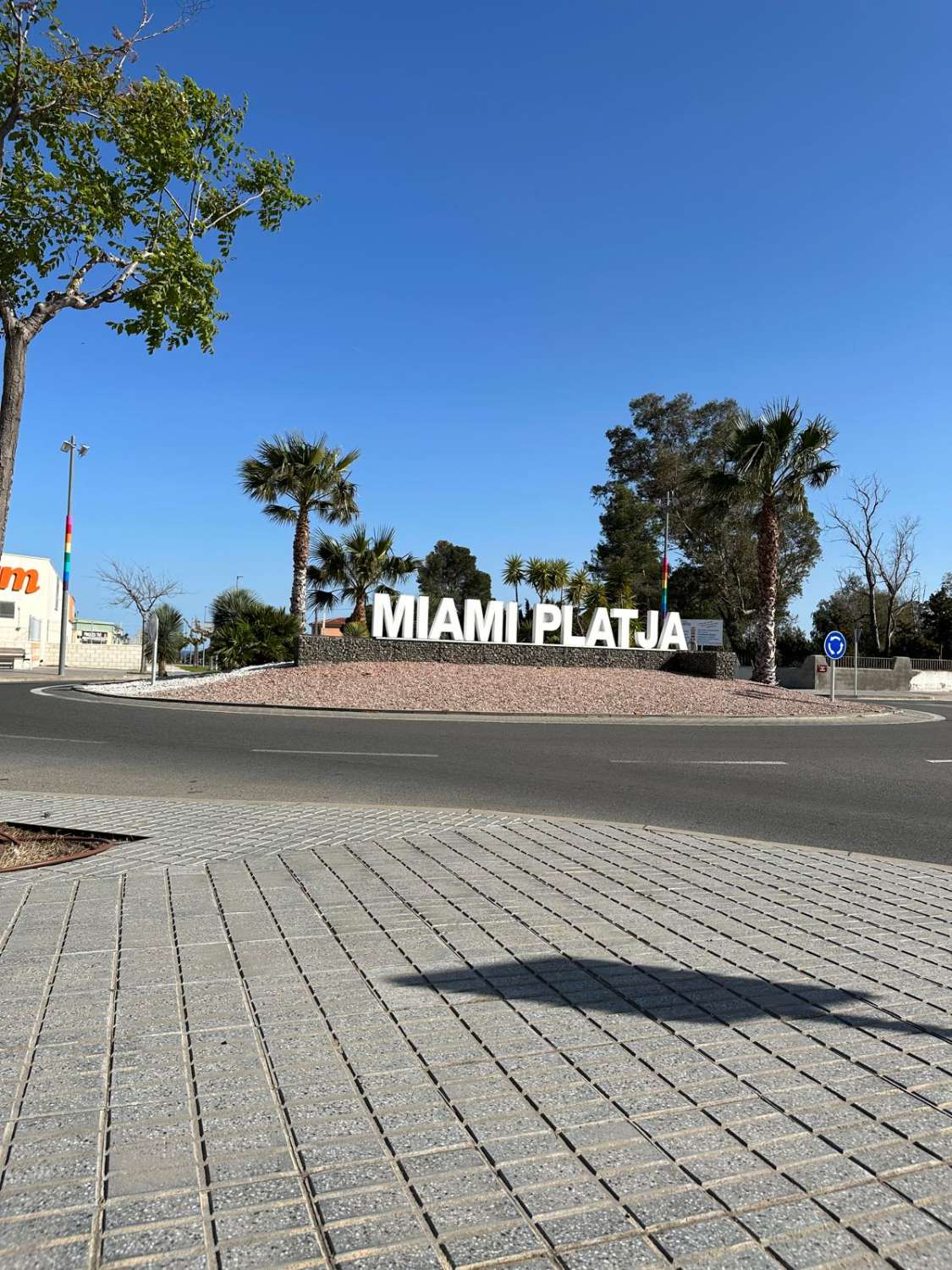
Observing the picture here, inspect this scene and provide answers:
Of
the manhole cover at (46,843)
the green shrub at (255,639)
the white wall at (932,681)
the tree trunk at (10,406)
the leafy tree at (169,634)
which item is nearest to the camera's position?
the manhole cover at (46,843)

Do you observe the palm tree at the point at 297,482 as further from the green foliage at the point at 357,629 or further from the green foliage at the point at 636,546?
the green foliage at the point at 636,546

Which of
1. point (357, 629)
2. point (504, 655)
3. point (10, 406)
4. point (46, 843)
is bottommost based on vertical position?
point (46, 843)

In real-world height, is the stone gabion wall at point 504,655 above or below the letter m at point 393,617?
below

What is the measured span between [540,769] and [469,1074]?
8.53m

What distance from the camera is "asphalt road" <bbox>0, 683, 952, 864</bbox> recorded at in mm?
8508

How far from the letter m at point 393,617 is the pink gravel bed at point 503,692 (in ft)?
4.30

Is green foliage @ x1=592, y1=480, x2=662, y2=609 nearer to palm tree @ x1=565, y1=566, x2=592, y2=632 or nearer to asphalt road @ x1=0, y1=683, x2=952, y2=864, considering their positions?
palm tree @ x1=565, y1=566, x2=592, y2=632

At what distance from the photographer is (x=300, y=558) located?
3284cm

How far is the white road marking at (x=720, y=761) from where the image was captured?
12.2 m

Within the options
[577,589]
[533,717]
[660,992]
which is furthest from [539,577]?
[660,992]

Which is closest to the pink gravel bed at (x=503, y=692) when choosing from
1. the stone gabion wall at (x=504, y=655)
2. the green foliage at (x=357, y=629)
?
the stone gabion wall at (x=504, y=655)

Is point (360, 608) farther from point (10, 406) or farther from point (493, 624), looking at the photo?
point (10, 406)

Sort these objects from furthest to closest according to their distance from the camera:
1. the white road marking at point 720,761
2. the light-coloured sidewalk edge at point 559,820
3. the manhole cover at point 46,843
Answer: the white road marking at point 720,761, the light-coloured sidewalk edge at point 559,820, the manhole cover at point 46,843

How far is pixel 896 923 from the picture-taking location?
484cm
